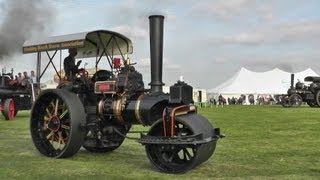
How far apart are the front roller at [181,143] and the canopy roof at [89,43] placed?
215cm

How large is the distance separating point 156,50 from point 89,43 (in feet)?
7.36

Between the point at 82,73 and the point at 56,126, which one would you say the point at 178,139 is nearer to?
the point at 56,126

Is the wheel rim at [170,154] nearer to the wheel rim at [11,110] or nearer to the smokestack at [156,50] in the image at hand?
the smokestack at [156,50]

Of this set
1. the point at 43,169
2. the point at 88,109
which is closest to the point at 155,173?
the point at 43,169

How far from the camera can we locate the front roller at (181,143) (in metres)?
6.66

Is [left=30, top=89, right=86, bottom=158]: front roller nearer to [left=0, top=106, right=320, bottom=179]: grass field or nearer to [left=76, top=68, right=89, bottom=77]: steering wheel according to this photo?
[left=0, top=106, right=320, bottom=179]: grass field

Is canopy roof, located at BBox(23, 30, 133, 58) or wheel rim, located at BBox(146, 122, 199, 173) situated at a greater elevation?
canopy roof, located at BBox(23, 30, 133, 58)

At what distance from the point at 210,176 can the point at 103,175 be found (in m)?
1.41

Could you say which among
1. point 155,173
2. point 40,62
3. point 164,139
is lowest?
point 155,173

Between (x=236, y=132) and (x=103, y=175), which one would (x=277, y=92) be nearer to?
(x=236, y=132)

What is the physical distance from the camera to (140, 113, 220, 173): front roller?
21.8ft

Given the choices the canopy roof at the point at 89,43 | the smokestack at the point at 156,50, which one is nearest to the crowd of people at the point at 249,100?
the canopy roof at the point at 89,43

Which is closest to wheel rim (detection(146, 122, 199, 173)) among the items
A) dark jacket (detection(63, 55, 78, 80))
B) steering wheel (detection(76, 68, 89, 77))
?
steering wheel (detection(76, 68, 89, 77))

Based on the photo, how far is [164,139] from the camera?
686 cm
